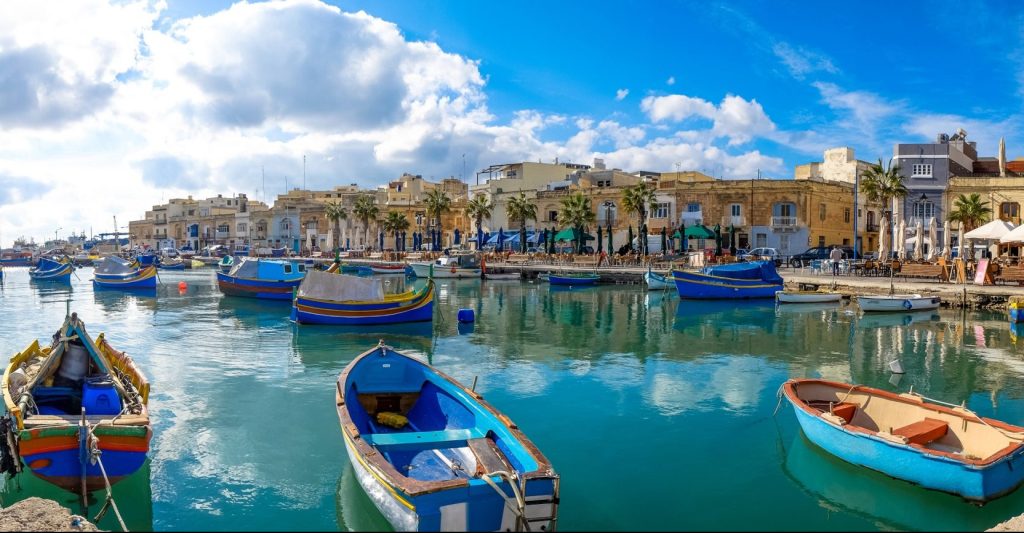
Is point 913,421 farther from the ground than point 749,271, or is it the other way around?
point 749,271

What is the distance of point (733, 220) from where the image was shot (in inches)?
2281

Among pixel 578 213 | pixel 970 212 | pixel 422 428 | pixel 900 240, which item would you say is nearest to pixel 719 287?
pixel 900 240

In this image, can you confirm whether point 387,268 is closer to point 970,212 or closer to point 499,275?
point 499,275

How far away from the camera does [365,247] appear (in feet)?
279

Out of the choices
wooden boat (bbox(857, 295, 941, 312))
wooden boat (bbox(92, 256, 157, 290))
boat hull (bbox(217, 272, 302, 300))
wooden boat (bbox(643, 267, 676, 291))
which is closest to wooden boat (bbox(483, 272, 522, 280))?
wooden boat (bbox(643, 267, 676, 291))

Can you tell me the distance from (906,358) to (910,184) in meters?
36.1

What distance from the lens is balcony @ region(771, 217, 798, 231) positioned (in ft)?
183

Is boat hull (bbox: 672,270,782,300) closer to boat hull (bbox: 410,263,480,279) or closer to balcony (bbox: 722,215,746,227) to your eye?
balcony (bbox: 722,215,746,227)

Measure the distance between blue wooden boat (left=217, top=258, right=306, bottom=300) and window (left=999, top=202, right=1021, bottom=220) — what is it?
48.5 metres

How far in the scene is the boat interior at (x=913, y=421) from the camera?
9914 millimetres

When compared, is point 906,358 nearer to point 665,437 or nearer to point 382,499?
point 665,437

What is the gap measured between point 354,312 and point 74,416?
17.5 m

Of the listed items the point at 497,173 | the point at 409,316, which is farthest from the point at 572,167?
the point at 409,316

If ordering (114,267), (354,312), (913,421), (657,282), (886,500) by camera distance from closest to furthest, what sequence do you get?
(886,500) → (913,421) → (354,312) → (657,282) → (114,267)
